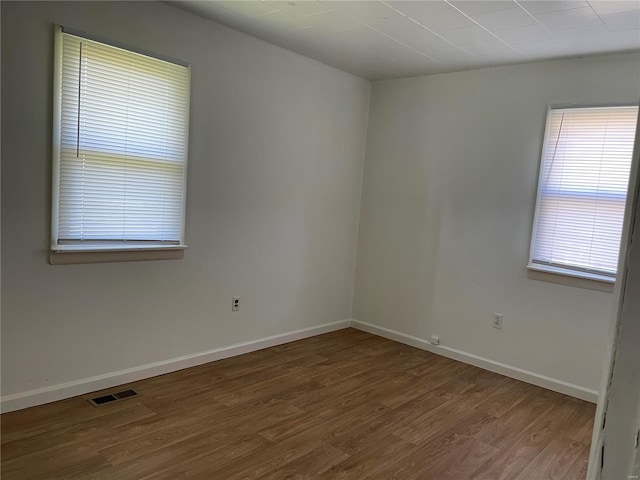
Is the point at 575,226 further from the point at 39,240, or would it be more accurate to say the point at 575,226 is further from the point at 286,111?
the point at 39,240

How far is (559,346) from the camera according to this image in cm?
362

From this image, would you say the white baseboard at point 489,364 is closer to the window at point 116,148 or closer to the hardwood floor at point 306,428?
the hardwood floor at point 306,428

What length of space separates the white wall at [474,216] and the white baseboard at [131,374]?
118cm

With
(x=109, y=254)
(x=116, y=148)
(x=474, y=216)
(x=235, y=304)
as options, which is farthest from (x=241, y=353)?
(x=474, y=216)

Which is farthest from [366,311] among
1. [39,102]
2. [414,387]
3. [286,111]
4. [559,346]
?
[39,102]

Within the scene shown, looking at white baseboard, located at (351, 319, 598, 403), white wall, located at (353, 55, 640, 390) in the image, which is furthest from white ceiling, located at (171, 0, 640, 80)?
white baseboard, located at (351, 319, 598, 403)

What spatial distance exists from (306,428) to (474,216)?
229 cm

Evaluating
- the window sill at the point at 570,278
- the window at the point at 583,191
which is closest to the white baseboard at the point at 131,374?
the window sill at the point at 570,278

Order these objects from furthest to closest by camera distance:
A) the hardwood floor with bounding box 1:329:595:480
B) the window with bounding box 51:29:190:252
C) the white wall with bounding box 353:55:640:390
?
the white wall with bounding box 353:55:640:390 → the window with bounding box 51:29:190:252 → the hardwood floor with bounding box 1:329:595:480

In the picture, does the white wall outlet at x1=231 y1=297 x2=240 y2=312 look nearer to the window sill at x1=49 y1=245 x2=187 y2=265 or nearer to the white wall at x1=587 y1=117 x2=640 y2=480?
the window sill at x1=49 y1=245 x2=187 y2=265

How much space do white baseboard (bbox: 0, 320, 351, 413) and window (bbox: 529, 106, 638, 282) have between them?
89.8 inches

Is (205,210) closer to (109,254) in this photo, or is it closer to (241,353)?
(109,254)

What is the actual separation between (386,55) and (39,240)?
2.80 m

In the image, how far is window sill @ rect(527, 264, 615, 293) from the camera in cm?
339
